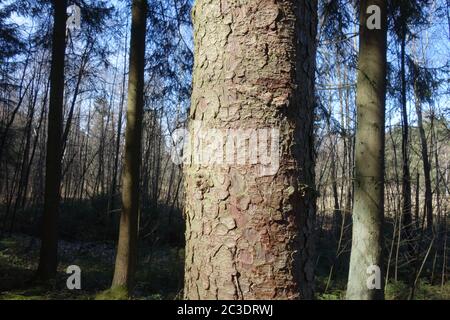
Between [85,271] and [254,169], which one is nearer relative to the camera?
[254,169]

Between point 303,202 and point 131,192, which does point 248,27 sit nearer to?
point 303,202

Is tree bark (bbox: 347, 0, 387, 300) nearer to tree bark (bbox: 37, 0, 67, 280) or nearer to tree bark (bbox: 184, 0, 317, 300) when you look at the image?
tree bark (bbox: 184, 0, 317, 300)

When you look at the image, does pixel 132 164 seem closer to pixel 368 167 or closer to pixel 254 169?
pixel 368 167

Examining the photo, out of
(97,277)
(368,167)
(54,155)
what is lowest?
(97,277)

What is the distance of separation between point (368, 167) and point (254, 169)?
14.6 ft

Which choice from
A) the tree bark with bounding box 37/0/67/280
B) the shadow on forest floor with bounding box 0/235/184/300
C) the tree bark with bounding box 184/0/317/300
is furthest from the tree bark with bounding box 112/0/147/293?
the tree bark with bounding box 184/0/317/300

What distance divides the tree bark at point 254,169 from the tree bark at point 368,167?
4255 millimetres

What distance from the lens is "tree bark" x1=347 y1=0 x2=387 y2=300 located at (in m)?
4.98

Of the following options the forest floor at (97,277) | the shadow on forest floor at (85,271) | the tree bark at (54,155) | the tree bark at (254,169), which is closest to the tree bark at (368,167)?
the forest floor at (97,277)

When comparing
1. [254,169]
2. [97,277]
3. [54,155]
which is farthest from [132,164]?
[254,169]

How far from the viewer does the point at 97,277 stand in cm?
932

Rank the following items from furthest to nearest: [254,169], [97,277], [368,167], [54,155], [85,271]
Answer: [85,271]
[97,277]
[54,155]
[368,167]
[254,169]

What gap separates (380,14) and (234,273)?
17.9 ft

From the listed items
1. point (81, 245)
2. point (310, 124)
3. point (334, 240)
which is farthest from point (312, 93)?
point (81, 245)
